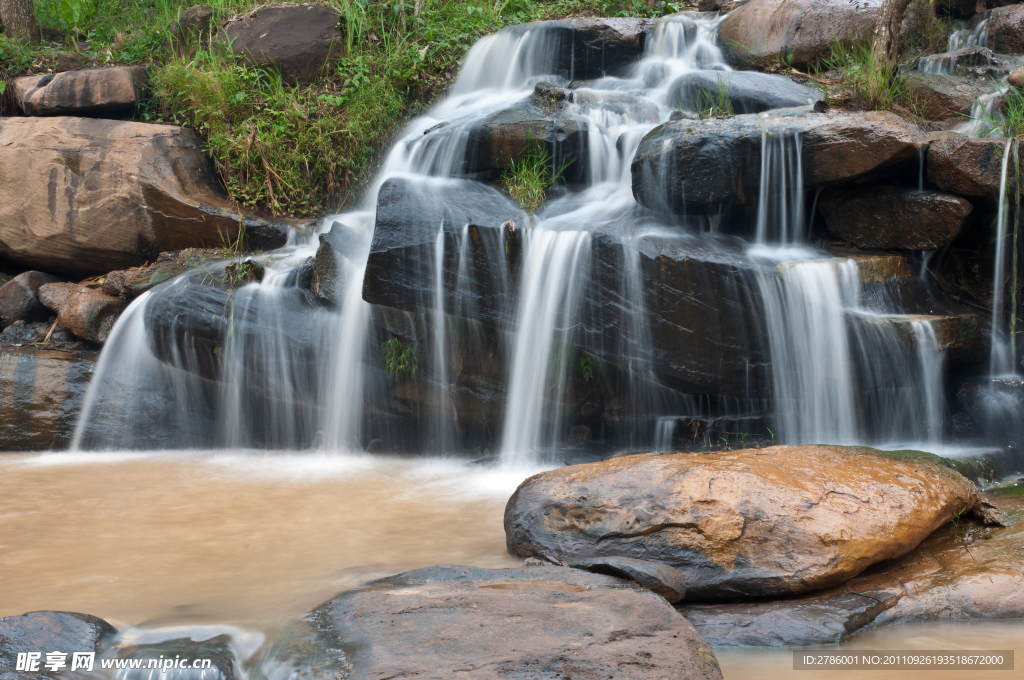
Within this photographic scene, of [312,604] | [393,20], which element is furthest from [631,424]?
[393,20]

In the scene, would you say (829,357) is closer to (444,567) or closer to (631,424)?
(631,424)

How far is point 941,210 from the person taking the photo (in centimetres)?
473

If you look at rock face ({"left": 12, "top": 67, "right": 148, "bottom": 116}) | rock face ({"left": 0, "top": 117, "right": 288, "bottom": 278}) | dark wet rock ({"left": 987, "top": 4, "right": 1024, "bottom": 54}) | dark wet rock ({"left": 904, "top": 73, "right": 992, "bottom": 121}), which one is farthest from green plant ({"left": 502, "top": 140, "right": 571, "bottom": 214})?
rock face ({"left": 12, "top": 67, "right": 148, "bottom": 116})

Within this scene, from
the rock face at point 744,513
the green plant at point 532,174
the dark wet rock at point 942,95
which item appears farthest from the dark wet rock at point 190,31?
the rock face at point 744,513

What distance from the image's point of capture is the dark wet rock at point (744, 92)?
6.23 meters

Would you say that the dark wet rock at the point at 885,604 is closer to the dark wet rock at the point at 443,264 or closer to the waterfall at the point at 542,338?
the waterfall at the point at 542,338

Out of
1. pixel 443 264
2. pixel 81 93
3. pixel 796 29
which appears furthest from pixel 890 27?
pixel 81 93

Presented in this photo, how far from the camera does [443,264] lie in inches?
196

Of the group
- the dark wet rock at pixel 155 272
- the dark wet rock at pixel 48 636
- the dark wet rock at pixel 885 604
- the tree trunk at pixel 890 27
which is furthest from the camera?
the dark wet rock at pixel 155 272

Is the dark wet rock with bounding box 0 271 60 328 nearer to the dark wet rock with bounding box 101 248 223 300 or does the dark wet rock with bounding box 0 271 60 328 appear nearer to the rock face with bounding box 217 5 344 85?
the dark wet rock with bounding box 101 248 223 300

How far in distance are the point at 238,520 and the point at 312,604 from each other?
1.41 meters

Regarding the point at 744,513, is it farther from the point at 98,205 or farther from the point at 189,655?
the point at 98,205

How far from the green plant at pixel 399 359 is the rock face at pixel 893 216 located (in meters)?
3.10

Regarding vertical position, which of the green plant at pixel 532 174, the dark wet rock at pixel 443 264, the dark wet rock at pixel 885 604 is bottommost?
the dark wet rock at pixel 885 604
